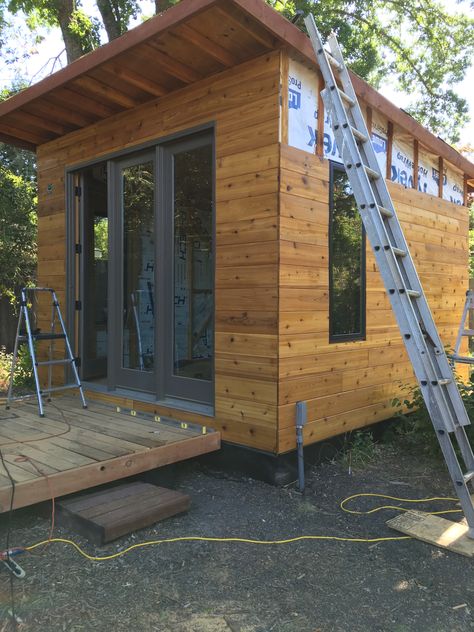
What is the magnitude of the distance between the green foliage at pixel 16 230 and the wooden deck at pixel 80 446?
19.4 ft

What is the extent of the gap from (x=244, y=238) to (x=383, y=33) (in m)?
11.6

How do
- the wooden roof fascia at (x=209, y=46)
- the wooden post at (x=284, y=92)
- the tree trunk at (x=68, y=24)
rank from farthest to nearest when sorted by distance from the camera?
the tree trunk at (x=68, y=24) < the wooden post at (x=284, y=92) < the wooden roof fascia at (x=209, y=46)

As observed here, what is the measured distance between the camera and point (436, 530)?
2996 mm

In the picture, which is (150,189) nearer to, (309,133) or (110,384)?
(309,133)

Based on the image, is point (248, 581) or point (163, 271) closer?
point (248, 581)

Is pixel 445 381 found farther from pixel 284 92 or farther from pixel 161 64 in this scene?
pixel 161 64

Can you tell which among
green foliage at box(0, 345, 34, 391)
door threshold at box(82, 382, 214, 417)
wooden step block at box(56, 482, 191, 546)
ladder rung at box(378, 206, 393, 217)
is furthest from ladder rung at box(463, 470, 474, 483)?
green foliage at box(0, 345, 34, 391)

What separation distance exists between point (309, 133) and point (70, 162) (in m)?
2.85

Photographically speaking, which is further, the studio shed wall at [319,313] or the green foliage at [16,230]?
the green foliage at [16,230]

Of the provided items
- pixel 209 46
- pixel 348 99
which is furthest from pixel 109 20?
pixel 348 99

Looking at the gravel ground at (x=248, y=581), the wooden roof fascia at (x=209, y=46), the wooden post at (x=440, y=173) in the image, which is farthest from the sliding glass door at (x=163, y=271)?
the wooden post at (x=440, y=173)

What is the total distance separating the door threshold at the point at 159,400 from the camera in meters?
4.21

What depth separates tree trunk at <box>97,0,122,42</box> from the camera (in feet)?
32.2

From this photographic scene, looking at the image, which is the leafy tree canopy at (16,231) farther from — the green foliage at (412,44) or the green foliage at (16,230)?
the green foliage at (412,44)
